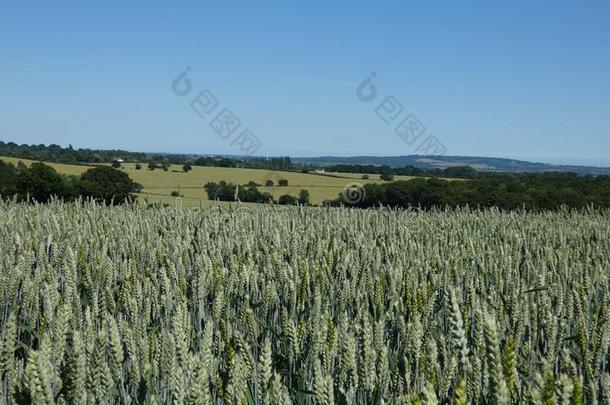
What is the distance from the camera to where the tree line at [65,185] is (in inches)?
758

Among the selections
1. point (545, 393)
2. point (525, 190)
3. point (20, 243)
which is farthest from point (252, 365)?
point (525, 190)

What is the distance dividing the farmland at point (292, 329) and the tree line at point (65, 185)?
555 inches

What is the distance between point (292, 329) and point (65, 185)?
19535mm

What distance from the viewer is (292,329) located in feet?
6.10

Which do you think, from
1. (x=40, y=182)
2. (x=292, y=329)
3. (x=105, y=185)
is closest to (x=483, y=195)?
(x=105, y=185)

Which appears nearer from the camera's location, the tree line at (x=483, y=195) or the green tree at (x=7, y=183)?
the tree line at (x=483, y=195)

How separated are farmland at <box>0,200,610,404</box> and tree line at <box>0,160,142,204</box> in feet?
46.2

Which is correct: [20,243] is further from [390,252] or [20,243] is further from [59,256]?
[390,252]

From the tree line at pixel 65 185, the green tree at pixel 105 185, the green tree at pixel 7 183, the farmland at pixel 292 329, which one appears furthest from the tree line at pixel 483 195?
the green tree at pixel 7 183

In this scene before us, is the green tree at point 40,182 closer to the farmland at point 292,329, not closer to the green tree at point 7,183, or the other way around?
the green tree at point 7,183

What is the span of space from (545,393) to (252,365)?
0.93m

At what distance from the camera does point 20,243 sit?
4.38 m

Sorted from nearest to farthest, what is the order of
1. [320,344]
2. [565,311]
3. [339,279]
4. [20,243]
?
[320,344], [565,311], [339,279], [20,243]

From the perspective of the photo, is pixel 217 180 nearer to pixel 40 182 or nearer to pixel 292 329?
pixel 40 182
